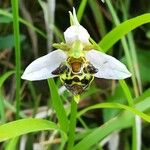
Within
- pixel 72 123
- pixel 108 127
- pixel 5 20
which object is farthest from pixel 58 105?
pixel 5 20

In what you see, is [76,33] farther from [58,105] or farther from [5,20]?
[5,20]

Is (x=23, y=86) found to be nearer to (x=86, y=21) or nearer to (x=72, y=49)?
(x=86, y=21)

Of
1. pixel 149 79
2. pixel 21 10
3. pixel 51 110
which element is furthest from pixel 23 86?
pixel 149 79

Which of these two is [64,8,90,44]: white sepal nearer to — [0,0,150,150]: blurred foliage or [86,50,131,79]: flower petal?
[86,50,131,79]: flower petal

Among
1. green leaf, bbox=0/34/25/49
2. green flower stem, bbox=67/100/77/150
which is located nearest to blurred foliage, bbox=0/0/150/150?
green leaf, bbox=0/34/25/49

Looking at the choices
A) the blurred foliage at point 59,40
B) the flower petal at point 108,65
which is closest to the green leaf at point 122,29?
the flower petal at point 108,65

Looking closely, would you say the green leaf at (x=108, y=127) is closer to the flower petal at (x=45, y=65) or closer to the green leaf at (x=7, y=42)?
the flower petal at (x=45, y=65)
